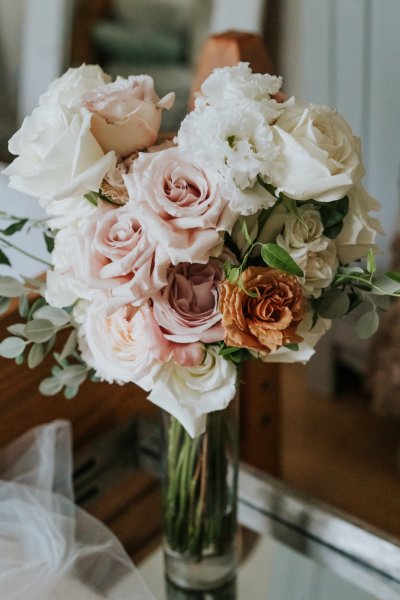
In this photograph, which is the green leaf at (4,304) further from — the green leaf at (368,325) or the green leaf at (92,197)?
the green leaf at (368,325)

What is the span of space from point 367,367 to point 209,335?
107cm

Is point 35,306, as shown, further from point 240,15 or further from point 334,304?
point 240,15

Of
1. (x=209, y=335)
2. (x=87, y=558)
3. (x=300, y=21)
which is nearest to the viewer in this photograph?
(x=209, y=335)

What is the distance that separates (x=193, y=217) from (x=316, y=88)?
116 cm

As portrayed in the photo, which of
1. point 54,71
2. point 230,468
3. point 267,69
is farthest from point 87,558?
point 54,71

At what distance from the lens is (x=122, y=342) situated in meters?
0.62

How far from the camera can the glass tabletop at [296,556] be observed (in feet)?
2.79

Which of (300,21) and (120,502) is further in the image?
(300,21)

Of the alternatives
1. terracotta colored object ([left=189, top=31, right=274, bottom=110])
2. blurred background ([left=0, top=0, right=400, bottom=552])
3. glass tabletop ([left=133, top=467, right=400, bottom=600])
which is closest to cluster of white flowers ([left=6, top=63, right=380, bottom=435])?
glass tabletop ([left=133, top=467, right=400, bottom=600])

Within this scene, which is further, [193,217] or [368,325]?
[368,325]

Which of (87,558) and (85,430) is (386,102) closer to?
(85,430)

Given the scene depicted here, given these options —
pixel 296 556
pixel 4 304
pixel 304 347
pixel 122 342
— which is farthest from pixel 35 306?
pixel 296 556

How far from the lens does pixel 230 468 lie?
2.59ft

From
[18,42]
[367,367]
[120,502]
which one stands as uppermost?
[18,42]
